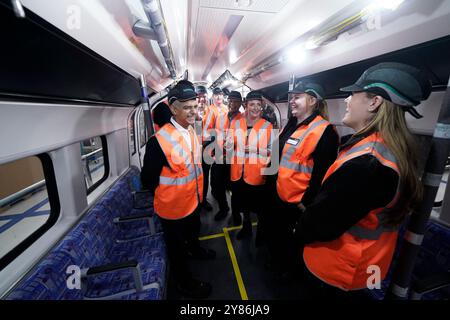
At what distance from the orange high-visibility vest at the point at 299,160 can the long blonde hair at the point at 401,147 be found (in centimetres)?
75

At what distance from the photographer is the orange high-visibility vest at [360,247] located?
3.71ft

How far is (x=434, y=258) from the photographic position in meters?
1.88

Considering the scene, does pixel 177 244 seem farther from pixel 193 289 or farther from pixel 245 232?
pixel 245 232

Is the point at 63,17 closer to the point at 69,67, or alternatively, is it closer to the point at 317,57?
the point at 69,67

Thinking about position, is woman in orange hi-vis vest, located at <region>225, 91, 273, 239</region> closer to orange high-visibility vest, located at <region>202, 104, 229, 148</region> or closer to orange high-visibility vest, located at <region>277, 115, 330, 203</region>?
orange high-visibility vest, located at <region>202, 104, 229, 148</region>

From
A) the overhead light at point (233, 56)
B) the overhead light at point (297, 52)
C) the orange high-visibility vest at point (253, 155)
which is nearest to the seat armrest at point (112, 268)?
the orange high-visibility vest at point (253, 155)

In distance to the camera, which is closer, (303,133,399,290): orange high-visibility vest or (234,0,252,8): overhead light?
(303,133,399,290): orange high-visibility vest

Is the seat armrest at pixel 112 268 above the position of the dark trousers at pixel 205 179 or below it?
below

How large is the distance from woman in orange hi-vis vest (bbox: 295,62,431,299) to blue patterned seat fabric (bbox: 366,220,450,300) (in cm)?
111

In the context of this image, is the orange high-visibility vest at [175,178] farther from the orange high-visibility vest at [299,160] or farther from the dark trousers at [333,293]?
the dark trousers at [333,293]

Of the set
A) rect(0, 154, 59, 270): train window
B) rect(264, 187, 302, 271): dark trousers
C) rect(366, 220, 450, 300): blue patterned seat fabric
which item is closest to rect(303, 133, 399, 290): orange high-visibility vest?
rect(264, 187, 302, 271): dark trousers

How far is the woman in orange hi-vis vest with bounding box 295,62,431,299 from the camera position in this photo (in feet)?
3.45

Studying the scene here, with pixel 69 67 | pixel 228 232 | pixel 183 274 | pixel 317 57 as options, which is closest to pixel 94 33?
pixel 69 67
